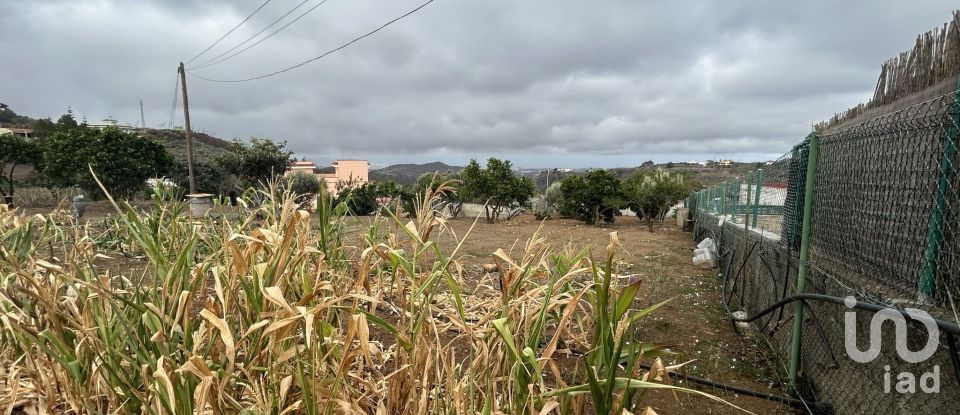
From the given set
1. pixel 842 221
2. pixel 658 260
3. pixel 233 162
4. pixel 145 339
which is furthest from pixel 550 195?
pixel 145 339

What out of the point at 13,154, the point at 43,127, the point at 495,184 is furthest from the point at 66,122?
the point at 495,184

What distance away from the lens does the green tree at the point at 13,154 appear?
1720cm

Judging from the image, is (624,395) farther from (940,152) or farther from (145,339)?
(145,339)

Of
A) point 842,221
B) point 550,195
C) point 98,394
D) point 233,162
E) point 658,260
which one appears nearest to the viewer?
point 98,394

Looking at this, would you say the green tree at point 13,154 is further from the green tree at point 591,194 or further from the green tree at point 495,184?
the green tree at point 591,194

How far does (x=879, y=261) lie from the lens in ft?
6.17

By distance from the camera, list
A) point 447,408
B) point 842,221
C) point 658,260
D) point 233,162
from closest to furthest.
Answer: point 447,408
point 842,221
point 658,260
point 233,162

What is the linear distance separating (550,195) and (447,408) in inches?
675

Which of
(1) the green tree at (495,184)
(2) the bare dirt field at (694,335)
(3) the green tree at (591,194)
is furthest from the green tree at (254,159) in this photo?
(2) the bare dirt field at (694,335)

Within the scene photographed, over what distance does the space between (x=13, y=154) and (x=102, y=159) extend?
5.26 metres

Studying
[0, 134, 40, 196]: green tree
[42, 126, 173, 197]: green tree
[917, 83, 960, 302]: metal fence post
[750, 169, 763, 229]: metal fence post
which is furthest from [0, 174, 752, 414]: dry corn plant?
[0, 134, 40, 196]: green tree

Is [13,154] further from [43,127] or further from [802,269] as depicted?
[802,269]

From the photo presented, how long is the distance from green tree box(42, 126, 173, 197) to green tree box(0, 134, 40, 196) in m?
1.34

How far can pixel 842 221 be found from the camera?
227 centimetres
